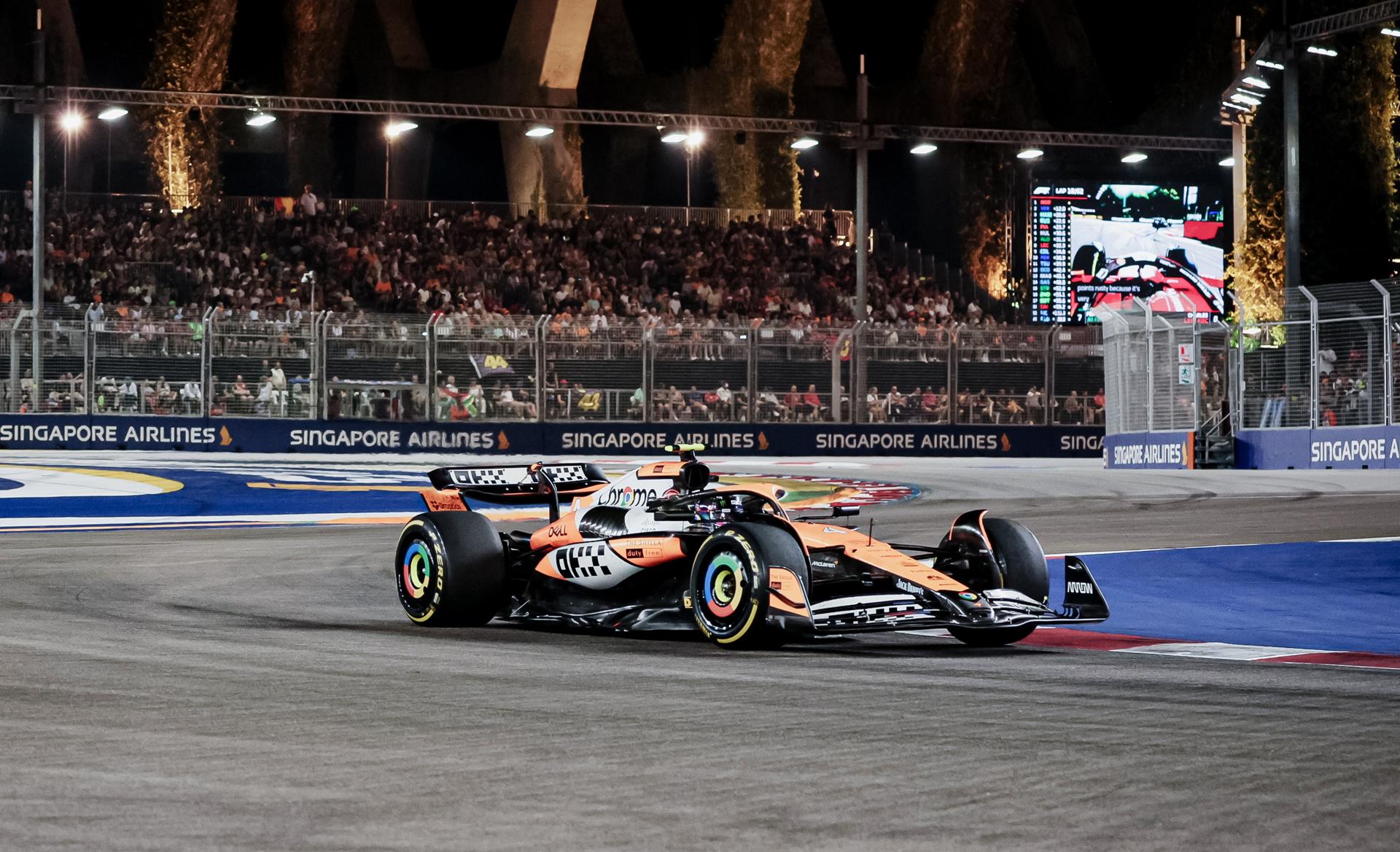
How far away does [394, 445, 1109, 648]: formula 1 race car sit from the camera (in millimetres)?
9000

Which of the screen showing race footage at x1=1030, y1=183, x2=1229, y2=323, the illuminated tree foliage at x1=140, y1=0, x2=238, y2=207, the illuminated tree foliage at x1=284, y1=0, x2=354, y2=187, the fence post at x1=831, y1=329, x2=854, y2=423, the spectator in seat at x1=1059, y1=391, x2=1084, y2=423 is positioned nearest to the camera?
the fence post at x1=831, y1=329, x2=854, y2=423

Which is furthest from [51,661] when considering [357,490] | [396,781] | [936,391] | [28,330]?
[936,391]

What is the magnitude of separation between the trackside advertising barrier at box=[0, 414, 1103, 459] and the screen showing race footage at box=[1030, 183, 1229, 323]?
41.7 feet

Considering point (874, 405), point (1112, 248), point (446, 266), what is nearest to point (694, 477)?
point (874, 405)

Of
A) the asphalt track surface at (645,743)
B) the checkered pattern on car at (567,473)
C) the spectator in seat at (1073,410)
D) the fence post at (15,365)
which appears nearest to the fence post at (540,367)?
the fence post at (15,365)

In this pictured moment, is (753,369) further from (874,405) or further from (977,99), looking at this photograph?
(977,99)

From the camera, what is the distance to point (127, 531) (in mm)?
19094

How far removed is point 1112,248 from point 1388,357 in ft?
71.4

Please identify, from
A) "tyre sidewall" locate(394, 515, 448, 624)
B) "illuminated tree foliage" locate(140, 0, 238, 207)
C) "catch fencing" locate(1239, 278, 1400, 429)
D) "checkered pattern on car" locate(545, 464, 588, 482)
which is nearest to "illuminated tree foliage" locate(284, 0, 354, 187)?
"illuminated tree foliage" locate(140, 0, 238, 207)

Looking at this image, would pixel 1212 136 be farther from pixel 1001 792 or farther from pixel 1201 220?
pixel 1001 792

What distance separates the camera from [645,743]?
19.8ft

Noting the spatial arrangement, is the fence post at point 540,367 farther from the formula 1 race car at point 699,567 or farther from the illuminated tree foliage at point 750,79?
the formula 1 race car at point 699,567

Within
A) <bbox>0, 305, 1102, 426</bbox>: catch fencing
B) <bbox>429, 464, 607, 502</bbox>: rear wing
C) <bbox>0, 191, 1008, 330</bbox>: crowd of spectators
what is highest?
<bbox>0, 191, 1008, 330</bbox>: crowd of spectators

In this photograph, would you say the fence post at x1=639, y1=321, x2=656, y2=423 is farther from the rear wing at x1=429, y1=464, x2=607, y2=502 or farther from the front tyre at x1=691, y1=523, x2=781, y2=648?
the front tyre at x1=691, y1=523, x2=781, y2=648
